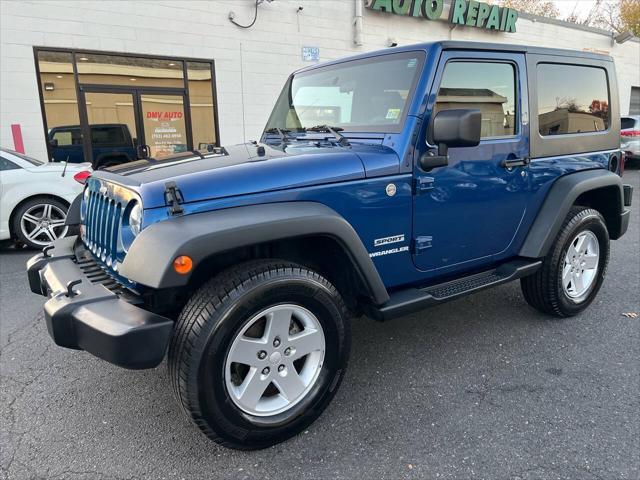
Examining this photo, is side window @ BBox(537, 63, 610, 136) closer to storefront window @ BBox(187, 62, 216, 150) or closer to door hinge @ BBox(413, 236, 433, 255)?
door hinge @ BBox(413, 236, 433, 255)

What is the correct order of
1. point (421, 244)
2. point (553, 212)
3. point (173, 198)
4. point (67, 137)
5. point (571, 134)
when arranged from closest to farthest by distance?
point (173, 198)
point (421, 244)
point (553, 212)
point (571, 134)
point (67, 137)

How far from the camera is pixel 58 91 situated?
29.1 ft

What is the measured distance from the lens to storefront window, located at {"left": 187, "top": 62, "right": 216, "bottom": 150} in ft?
33.4

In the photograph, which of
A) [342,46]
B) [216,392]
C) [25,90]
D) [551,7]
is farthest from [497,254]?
[551,7]

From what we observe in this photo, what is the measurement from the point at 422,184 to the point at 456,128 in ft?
1.22

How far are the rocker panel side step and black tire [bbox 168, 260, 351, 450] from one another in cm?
38

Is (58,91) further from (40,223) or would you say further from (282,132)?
(282,132)

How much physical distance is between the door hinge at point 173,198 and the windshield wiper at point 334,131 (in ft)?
3.51

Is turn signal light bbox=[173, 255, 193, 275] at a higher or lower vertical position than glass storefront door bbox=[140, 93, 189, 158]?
lower

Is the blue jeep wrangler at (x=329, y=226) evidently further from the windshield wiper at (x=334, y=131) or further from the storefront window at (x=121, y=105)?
the storefront window at (x=121, y=105)

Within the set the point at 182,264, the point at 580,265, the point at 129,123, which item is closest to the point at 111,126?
the point at 129,123

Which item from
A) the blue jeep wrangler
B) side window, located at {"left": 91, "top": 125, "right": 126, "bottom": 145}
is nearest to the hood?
the blue jeep wrangler

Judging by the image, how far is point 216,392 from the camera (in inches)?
82.7

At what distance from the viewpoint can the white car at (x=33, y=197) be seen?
593 centimetres
